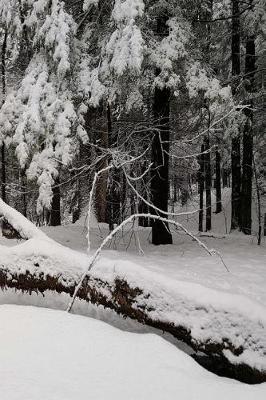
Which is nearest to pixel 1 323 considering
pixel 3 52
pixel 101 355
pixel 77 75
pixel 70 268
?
pixel 70 268

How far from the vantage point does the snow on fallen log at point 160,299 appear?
4.11 metres

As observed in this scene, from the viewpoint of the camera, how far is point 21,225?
6277mm

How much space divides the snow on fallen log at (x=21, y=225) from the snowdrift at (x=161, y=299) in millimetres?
353

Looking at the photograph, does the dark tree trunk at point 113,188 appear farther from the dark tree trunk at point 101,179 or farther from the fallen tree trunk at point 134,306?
the fallen tree trunk at point 134,306

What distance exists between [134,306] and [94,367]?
1082 mm

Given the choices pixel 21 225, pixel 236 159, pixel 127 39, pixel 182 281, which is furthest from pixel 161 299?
pixel 236 159

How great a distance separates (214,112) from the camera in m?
9.88

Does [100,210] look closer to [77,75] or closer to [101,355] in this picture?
[77,75]

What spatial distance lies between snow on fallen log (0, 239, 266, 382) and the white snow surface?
282 millimetres

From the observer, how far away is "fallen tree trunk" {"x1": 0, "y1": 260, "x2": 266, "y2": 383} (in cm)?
411

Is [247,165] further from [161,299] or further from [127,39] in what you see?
[161,299]

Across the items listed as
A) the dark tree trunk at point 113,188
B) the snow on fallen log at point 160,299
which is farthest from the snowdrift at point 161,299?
the dark tree trunk at point 113,188

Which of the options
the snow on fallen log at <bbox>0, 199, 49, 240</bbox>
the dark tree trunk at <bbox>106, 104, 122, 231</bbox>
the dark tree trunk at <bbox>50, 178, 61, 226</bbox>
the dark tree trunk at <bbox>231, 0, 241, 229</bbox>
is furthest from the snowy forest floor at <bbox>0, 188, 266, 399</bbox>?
the dark tree trunk at <bbox>50, 178, 61, 226</bbox>

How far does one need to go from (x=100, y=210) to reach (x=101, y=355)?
11955 mm
